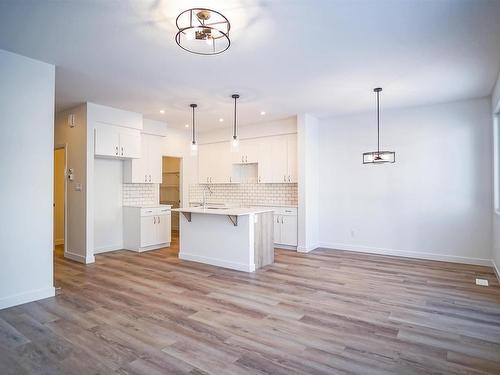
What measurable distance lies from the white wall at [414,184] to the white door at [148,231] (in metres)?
3.44

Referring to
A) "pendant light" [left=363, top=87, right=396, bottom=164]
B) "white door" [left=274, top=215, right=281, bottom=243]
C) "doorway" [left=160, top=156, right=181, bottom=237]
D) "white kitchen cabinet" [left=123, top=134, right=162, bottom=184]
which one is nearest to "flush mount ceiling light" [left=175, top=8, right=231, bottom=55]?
"pendant light" [left=363, top=87, right=396, bottom=164]

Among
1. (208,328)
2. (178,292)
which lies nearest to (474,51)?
(208,328)

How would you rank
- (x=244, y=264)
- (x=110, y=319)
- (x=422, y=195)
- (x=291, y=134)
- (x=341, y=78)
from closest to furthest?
(x=110, y=319)
(x=341, y=78)
(x=244, y=264)
(x=422, y=195)
(x=291, y=134)

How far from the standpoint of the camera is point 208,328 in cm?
277

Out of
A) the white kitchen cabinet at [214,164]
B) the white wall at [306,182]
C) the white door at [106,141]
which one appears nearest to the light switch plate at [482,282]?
the white wall at [306,182]

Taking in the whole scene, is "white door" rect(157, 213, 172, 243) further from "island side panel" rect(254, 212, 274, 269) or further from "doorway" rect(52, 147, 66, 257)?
"island side panel" rect(254, 212, 274, 269)

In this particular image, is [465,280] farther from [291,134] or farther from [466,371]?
[291,134]

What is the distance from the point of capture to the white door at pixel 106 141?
535 cm

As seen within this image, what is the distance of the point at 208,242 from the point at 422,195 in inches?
150

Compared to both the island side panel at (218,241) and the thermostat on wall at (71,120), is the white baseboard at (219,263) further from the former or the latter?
the thermostat on wall at (71,120)

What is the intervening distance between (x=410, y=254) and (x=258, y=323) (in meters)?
3.84

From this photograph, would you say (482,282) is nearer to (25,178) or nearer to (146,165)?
(25,178)

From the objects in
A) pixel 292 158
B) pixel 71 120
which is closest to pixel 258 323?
pixel 292 158

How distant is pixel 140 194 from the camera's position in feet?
21.7
